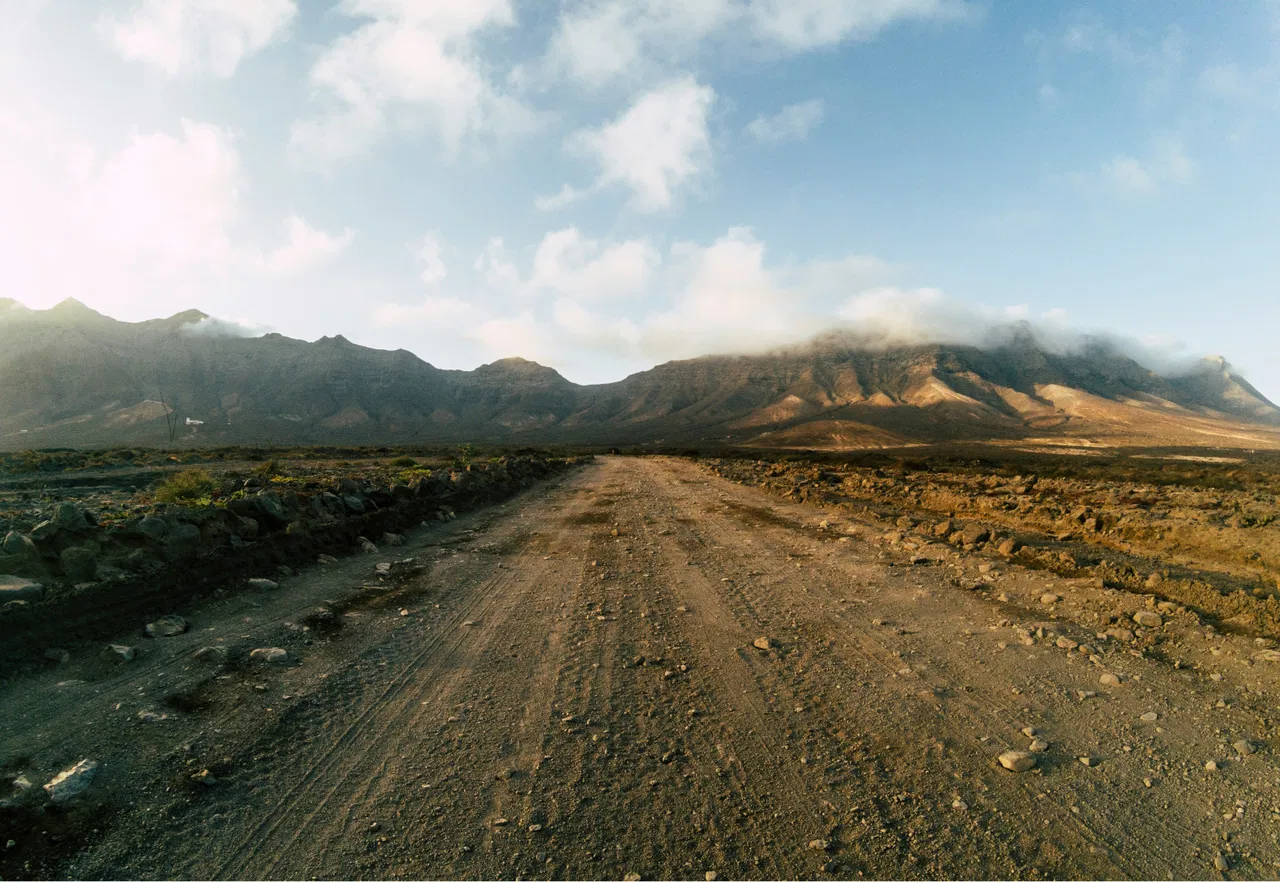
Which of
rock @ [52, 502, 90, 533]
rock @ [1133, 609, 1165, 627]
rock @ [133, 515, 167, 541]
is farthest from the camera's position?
rock @ [133, 515, 167, 541]

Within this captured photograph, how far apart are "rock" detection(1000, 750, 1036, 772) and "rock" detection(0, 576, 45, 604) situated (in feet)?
29.9

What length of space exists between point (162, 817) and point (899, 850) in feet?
13.9

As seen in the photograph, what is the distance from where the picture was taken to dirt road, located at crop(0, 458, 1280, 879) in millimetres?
3061

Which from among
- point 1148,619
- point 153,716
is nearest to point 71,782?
point 153,716

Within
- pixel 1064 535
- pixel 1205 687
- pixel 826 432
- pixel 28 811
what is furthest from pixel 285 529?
pixel 826 432

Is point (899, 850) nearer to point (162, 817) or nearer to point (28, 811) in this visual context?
point (162, 817)

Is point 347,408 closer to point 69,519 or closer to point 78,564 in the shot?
point 69,519

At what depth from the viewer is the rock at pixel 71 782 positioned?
131 inches

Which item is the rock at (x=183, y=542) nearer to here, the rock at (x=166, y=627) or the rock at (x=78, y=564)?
the rock at (x=78, y=564)

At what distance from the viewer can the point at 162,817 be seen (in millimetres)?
3252

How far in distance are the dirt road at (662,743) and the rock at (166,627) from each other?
174mm

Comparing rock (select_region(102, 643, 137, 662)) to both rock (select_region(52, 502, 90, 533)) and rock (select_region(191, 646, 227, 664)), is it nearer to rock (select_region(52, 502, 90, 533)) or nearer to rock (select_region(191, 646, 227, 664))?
rock (select_region(191, 646, 227, 664))

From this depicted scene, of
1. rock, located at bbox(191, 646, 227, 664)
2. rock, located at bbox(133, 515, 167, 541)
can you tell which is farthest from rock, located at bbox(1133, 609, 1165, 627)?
rock, located at bbox(133, 515, 167, 541)

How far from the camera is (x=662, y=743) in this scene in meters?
4.17
